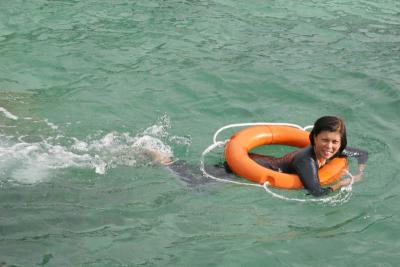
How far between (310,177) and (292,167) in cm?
36

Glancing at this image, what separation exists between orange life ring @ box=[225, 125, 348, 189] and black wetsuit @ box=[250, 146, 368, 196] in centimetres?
11

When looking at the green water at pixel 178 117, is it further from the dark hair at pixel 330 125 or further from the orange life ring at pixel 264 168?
the dark hair at pixel 330 125

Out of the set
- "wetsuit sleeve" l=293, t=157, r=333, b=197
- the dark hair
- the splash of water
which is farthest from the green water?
the dark hair

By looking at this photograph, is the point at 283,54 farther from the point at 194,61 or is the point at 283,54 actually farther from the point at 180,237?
the point at 180,237

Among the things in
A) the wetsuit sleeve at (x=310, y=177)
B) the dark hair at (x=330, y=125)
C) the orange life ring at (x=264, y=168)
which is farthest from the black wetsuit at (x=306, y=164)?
the dark hair at (x=330, y=125)

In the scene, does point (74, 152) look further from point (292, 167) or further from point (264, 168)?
point (292, 167)

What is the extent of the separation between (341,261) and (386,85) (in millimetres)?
4513

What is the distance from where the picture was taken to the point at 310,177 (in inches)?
236

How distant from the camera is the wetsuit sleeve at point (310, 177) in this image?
19.6 ft

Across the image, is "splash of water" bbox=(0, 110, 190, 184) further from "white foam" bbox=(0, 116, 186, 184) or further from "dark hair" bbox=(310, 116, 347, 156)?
"dark hair" bbox=(310, 116, 347, 156)

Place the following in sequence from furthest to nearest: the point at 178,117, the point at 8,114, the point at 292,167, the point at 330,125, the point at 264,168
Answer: the point at 178,117 → the point at 8,114 → the point at 292,167 → the point at 264,168 → the point at 330,125

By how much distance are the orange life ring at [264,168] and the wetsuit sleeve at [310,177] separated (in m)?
0.10

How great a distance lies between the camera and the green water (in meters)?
5.32

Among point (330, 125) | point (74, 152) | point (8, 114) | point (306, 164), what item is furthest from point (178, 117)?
point (330, 125)
